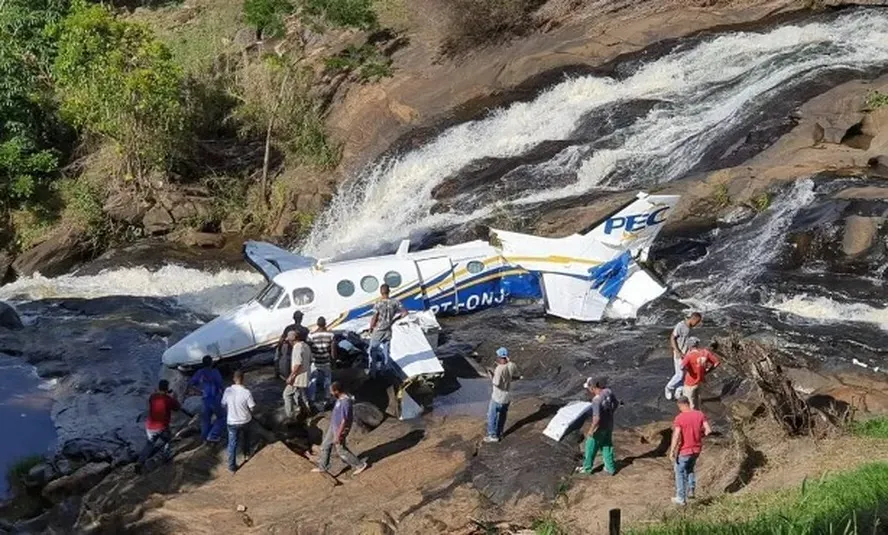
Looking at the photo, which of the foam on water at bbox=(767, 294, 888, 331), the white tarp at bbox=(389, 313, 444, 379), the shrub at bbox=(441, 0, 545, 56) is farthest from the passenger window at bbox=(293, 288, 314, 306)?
the shrub at bbox=(441, 0, 545, 56)

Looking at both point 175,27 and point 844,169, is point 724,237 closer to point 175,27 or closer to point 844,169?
point 844,169

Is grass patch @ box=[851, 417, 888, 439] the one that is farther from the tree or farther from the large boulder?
the tree

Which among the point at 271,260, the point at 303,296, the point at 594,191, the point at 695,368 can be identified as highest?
the point at 303,296

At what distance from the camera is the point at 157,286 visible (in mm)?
24609

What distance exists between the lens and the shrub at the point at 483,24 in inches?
1357

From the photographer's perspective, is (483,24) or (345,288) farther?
(483,24)

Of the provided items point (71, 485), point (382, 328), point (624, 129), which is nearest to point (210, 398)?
point (71, 485)

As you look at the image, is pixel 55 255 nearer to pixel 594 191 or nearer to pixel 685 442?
pixel 594 191

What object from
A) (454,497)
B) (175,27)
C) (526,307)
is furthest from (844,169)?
(175,27)

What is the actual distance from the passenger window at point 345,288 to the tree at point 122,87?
12.0 meters

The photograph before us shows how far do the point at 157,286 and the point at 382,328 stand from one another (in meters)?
9.71

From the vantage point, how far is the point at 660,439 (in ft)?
48.1

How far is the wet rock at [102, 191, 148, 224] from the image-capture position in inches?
1115

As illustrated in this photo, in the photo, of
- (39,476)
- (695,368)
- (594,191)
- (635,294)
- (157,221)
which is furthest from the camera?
(157,221)
